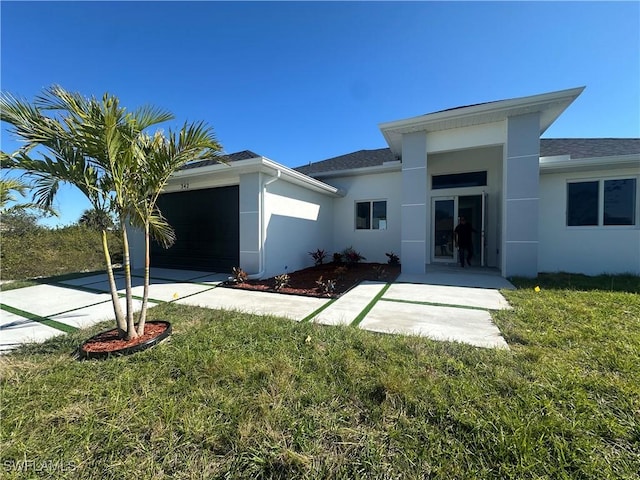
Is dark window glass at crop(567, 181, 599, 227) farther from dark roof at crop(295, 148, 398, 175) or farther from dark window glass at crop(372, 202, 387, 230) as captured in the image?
dark roof at crop(295, 148, 398, 175)

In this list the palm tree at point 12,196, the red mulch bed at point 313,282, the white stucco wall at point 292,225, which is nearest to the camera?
the palm tree at point 12,196

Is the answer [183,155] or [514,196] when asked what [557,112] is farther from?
[183,155]

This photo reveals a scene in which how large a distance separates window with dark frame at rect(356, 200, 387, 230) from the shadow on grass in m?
4.79

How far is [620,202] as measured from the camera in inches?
291

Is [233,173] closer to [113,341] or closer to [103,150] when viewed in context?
[103,150]

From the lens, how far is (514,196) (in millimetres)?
6910

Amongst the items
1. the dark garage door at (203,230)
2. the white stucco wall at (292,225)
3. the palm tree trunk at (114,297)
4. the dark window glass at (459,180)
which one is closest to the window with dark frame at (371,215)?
the white stucco wall at (292,225)

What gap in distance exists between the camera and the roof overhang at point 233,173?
674cm

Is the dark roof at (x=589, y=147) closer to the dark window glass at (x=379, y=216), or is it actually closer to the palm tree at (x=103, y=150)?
the dark window glass at (x=379, y=216)

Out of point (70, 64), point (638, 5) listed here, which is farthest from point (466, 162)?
point (70, 64)

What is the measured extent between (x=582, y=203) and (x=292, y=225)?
29.7 feet

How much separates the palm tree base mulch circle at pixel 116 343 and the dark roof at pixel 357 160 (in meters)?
9.39

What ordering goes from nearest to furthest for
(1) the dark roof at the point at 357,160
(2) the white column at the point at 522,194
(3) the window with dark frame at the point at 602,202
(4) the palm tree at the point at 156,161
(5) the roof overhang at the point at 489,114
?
(4) the palm tree at the point at 156,161 → (5) the roof overhang at the point at 489,114 → (2) the white column at the point at 522,194 → (3) the window with dark frame at the point at 602,202 → (1) the dark roof at the point at 357,160

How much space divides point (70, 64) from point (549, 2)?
1099 cm
